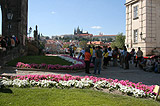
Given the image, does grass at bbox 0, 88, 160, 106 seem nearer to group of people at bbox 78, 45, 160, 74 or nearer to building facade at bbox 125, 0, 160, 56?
group of people at bbox 78, 45, 160, 74

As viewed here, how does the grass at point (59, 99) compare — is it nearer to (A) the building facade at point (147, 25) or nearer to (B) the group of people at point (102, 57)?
(B) the group of people at point (102, 57)

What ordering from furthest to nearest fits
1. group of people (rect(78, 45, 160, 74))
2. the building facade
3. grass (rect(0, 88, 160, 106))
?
the building facade
group of people (rect(78, 45, 160, 74))
grass (rect(0, 88, 160, 106))

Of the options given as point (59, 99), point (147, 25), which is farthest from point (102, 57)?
point (147, 25)

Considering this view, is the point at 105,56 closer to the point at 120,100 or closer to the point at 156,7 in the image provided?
the point at 120,100

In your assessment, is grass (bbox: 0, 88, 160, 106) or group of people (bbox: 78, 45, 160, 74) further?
group of people (bbox: 78, 45, 160, 74)

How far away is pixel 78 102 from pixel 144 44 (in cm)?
2317

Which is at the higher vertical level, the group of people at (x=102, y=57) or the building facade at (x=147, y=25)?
the building facade at (x=147, y=25)

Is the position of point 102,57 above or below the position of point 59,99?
above

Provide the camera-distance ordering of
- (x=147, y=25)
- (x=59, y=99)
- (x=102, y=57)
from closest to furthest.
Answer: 1. (x=59, y=99)
2. (x=102, y=57)
3. (x=147, y=25)

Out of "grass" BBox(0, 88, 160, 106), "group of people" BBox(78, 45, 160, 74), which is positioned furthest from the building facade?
"grass" BBox(0, 88, 160, 106)

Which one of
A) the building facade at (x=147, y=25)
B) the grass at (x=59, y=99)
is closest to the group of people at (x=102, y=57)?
the grass at (x=59, y=99)

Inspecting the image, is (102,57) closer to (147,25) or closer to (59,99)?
(59,99)

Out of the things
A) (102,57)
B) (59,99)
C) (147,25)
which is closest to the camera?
(59,99)

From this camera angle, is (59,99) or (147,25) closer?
(59,99)
